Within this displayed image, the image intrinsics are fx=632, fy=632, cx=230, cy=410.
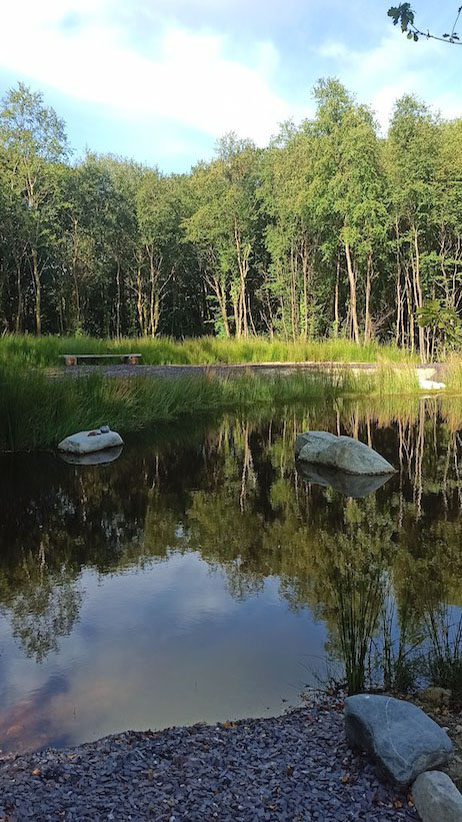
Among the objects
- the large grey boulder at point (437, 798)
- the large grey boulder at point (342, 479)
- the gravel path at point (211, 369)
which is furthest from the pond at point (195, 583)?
the gravel path at point (211, 369)

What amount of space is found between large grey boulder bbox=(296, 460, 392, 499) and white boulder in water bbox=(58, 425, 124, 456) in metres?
2.12

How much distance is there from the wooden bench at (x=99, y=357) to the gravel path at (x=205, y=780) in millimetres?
11158

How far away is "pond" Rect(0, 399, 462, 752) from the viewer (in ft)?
7.34

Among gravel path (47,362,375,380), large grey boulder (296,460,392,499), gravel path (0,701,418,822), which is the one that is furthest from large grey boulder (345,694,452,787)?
gravel path (47,362,375,380)

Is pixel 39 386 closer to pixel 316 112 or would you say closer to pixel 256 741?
pixel 256 741

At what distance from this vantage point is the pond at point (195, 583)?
88.0 inches

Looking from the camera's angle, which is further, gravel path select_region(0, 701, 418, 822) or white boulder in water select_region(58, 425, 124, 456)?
white boulder in water select_region(58, 425, 124, 456)

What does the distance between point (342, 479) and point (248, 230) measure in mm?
21189

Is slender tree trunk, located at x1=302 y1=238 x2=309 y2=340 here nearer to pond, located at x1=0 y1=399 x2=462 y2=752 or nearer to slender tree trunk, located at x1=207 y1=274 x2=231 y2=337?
slender tree trunk, located at x1=207 y1=274 x2=231 y2=337

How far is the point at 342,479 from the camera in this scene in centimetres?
565

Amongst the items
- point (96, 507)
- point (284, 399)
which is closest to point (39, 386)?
point (96, 507)

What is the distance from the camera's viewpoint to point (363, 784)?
1.61m

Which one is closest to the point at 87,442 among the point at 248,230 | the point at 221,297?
the point at 248,230

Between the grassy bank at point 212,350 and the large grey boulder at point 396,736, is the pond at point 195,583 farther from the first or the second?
the grassy bank at point 212,350
